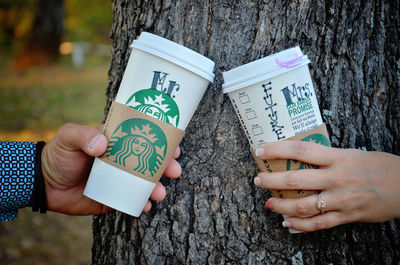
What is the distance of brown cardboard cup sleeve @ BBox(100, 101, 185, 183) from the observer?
1.37 meters

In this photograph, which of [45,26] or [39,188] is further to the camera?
[45,26]

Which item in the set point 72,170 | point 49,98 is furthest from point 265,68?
point 49,98

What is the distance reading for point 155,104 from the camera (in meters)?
1.36

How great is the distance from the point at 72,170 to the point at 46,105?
642 centimetres

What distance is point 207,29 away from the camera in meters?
1.53

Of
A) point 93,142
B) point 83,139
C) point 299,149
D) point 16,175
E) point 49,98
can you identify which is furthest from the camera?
point 49,98

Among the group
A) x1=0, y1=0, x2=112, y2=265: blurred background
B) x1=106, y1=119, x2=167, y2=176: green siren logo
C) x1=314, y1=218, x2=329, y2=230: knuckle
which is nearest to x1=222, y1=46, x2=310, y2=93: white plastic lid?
x1=106, y1=119, x2=167, y2=176: green siren logo

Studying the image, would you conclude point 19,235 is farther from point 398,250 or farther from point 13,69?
point 13,69

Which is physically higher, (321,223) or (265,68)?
(265,68)

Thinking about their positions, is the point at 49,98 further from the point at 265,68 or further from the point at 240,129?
the point at 265,68

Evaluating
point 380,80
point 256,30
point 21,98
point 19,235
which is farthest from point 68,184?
point 21,98

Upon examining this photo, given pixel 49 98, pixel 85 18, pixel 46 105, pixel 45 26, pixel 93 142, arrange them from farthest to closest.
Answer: pixel 85 18
pixel 45 26
pixel 49 98
pixel 46 105
pixel 93 142

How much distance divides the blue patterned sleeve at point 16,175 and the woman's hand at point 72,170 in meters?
0.08

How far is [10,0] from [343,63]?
2191 centimetres
